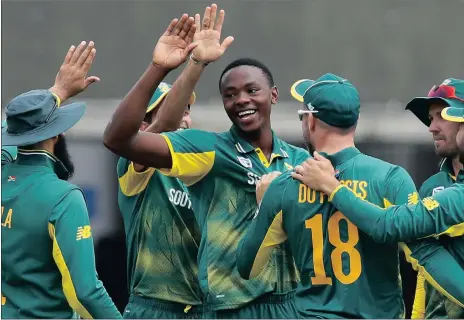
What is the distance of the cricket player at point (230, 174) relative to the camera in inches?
199

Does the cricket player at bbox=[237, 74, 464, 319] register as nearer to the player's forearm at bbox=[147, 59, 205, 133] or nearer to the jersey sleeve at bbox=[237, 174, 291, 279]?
the jersey sleeve at bbox=[237, 174, 291, 279]

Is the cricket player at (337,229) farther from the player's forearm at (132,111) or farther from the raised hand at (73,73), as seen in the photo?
the raised hand at (73,73)

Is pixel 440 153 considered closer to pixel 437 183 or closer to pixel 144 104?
pixel 437 183

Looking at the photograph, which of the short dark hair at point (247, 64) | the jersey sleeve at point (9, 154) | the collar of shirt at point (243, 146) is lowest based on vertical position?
the jersey sleeve at point (9, 154)

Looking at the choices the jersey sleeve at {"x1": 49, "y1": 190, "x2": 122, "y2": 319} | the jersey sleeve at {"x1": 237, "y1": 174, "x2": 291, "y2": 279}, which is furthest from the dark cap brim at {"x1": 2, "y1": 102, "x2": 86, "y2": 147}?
the jersey sleeve at {"x1": 237, "y1": 174, "x2": 291, "y2": 279}

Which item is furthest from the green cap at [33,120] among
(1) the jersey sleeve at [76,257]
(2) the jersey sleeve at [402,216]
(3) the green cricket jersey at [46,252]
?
(2) the jersey sleeve at [402,216]

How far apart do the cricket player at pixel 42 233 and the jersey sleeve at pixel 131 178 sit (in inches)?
27.6

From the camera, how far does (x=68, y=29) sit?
11.5 meters

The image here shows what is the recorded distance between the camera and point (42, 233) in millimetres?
4840

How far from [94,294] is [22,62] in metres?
7.21

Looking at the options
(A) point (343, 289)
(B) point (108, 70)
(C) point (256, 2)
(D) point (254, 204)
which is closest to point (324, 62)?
(C) point (256, 2)

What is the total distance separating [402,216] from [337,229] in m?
0.30

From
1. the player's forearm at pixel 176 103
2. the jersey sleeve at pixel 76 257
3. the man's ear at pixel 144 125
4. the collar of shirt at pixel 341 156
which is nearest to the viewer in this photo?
the collar of shirt at pixel 341 156

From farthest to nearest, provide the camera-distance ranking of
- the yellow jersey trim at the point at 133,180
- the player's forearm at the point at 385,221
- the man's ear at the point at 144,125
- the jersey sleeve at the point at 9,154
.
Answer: the man's ear at the point at 144,125, the yellow jersey trim at the point at 133,180, the jersey sleeve at the point at 9,154, the player's forearm at the point at 385,221
